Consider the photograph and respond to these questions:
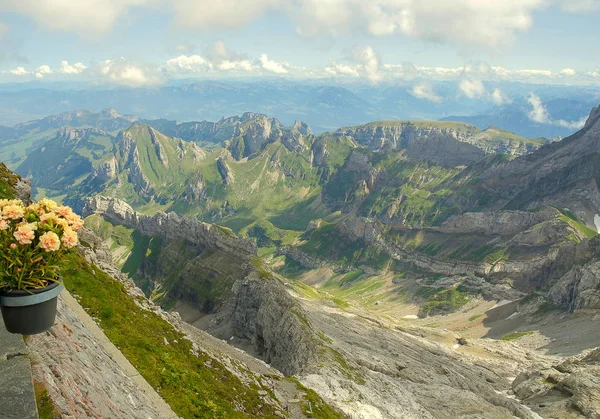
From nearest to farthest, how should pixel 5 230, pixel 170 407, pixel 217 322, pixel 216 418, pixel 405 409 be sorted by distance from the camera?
pixel 5 230, pixel 170 407, pixel 216 418, pixel 405 409, pixel 217 322

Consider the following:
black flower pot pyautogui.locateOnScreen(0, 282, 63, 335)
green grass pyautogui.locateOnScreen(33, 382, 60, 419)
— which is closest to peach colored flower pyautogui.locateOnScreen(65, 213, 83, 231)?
black flower pot pyautogui.locateOnScreen(0, 282, 63, 335)

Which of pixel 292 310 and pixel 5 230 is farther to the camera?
pixel 292 310

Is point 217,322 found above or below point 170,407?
below

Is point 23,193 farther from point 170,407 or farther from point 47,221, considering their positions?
point 47,221

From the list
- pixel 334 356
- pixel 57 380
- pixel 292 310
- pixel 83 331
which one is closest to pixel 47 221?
pixel 57 380

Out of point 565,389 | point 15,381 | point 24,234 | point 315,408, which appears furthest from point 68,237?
point 565,389

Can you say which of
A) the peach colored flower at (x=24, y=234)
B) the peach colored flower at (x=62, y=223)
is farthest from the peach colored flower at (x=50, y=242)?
the peach colored flower at (x=62, y=223)

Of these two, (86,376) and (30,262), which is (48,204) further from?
(86,376)

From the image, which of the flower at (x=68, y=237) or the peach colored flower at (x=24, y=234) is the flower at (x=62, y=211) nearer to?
the flower at (x=68, y=237)
